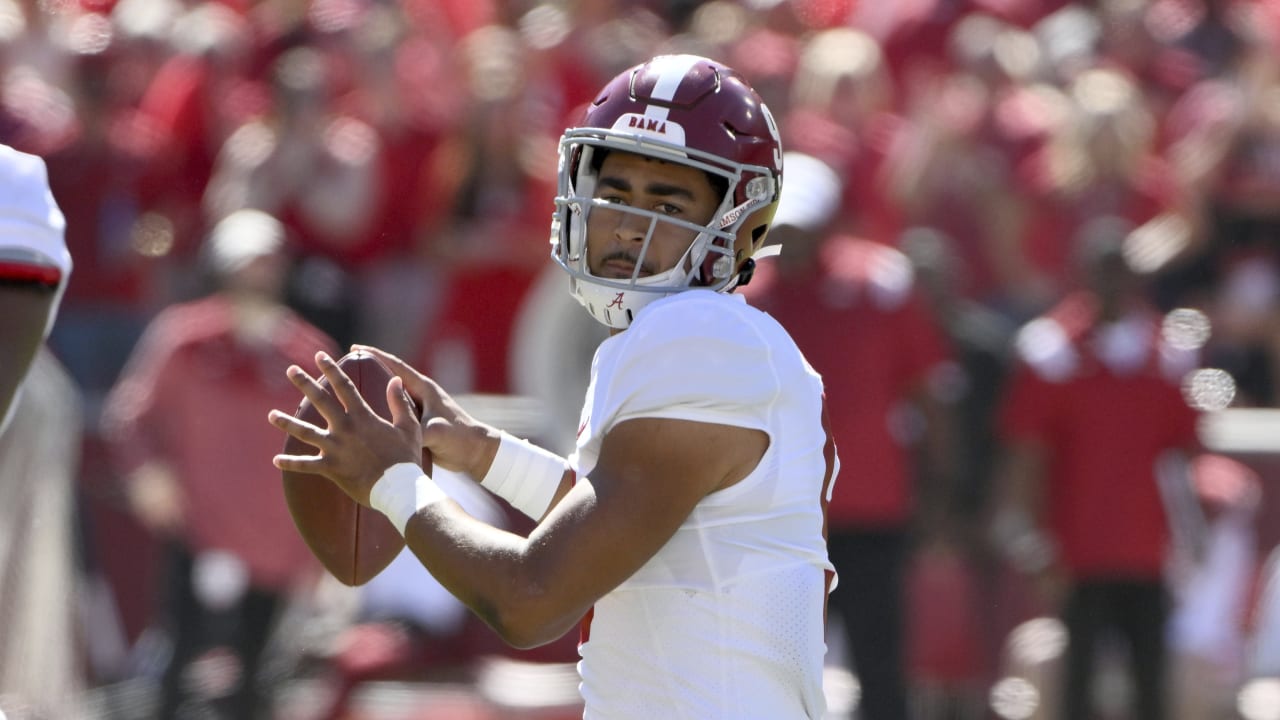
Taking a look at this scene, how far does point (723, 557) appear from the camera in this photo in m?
2.83

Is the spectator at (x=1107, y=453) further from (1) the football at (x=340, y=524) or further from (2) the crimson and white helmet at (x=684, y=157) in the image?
(1) the football at (x=340, y=524)

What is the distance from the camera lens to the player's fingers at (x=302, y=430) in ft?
9.14

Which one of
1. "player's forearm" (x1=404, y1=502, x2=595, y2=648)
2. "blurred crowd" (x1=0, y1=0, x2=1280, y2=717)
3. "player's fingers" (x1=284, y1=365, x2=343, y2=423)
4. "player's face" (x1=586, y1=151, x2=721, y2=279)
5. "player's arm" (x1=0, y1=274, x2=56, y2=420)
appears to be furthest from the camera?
"blurred crowd" (x1=0, y1=0, x2=1280, y2=717)

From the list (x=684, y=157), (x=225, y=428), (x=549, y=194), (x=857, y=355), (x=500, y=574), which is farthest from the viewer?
(x=549, y=194)

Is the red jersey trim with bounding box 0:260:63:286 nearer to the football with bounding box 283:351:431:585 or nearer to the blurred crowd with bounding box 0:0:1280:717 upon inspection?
the football with bounding box 283:351:431:585

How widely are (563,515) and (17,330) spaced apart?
1026mm

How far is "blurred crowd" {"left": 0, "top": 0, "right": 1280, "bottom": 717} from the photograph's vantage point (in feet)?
23.6

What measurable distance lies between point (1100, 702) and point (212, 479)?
3.24 m

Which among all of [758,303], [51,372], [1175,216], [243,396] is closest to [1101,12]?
[1175,216]

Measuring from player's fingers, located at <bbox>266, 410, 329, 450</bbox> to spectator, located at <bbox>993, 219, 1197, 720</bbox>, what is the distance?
4457mm

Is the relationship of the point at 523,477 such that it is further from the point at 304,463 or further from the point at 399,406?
the point at 304,463

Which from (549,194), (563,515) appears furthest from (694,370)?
(549,194)

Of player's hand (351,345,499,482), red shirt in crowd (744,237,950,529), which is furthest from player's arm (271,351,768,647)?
red shirt in crowd (744,237,950,529)

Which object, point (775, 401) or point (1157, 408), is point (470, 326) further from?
point (775, 401)
